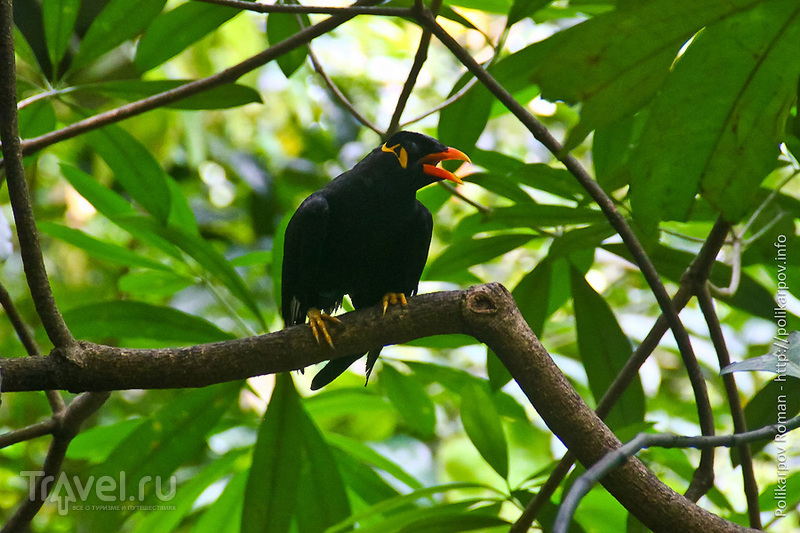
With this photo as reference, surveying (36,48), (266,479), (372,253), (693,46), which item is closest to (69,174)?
(36,48)

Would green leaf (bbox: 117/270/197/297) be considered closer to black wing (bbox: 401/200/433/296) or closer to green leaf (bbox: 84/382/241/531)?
green leaf (bbox: 84/382/241/531)

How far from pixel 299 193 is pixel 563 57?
334 cm

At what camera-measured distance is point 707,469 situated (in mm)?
1809

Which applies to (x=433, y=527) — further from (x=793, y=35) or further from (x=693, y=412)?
(x=693, y=412)

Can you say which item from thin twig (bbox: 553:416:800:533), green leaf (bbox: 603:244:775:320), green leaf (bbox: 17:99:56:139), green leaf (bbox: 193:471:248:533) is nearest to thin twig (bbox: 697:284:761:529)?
green leaf (bbox: 603:244:775:320)

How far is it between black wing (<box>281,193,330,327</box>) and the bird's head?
0.96 ft

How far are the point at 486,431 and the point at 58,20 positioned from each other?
65.1 inches

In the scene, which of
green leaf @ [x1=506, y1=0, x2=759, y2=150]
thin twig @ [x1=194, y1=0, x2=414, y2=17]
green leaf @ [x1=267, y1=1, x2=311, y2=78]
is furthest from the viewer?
green leaf @ [x1=267, y1=1, x2=311, y2=78]

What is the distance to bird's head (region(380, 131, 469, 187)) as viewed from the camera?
2.23 metres

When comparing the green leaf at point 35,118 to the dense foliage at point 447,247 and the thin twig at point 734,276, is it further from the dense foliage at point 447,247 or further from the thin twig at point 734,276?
the thin twig at point 734,276

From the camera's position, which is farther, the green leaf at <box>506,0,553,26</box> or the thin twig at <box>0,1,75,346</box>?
the green leaf at <box>506,0,553,26</box>

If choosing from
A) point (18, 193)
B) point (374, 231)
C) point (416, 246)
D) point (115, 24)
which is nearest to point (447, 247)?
point (416, 246)

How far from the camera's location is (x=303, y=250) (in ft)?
7.06

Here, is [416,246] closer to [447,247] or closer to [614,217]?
[447,247]
